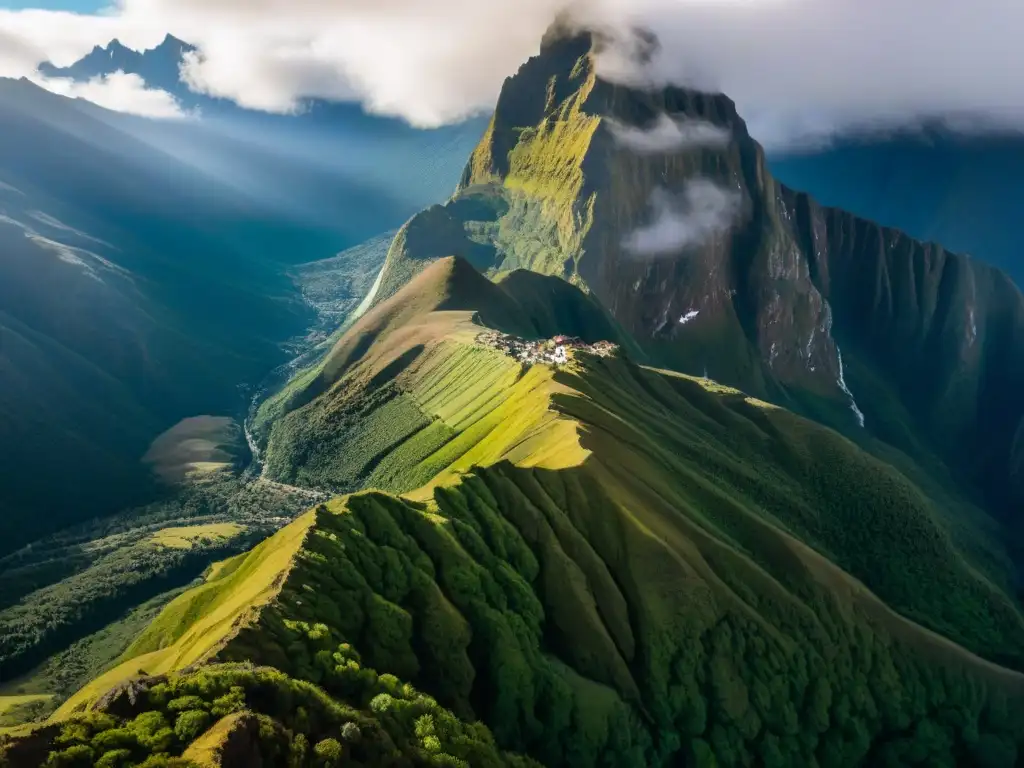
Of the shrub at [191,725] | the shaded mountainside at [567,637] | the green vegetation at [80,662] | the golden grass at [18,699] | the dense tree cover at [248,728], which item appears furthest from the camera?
the green vegetation at [80,662]

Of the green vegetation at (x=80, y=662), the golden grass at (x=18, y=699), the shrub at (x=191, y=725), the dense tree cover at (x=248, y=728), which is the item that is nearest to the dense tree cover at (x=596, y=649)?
the dense tree cover at (x=248, y=728)

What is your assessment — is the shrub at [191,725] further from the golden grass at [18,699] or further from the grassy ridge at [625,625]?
the golden grass at [18,699]

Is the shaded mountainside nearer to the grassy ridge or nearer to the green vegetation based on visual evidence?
the grassy ridge

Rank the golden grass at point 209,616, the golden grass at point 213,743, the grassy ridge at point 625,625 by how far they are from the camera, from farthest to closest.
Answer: the grassy ridge at point 625,625, the golden grass at point 209,616, the golden grass at point 213,743

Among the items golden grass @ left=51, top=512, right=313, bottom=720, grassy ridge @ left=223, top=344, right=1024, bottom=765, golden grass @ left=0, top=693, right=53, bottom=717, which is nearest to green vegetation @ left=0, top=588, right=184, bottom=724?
golden grass @ left=0, top=693, right=53, bottom=717

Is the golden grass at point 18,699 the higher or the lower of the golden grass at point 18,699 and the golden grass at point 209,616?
the lower

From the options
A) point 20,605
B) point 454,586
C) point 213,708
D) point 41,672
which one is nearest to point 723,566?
point 454,586

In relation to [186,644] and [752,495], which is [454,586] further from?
[752,495]
